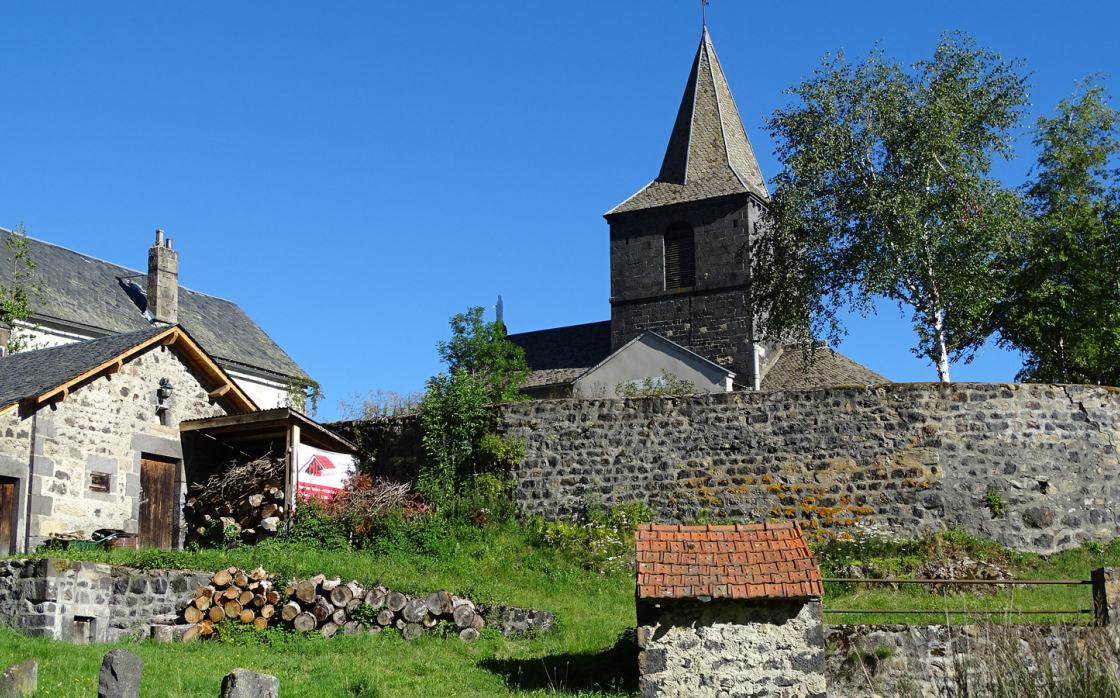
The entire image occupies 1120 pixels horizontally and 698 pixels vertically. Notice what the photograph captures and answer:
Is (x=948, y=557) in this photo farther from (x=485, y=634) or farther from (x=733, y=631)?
(x=733, y=631)

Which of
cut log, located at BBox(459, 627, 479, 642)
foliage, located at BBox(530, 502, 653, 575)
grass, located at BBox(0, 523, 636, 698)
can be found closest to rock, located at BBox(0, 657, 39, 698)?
grass, located at BBox(0, 523, 636, 698)

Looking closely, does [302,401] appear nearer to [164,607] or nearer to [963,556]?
[164,607]

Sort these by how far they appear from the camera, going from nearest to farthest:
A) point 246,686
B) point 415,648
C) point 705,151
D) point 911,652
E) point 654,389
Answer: point 246,686 → point 911,652 → point 415,648 → point 654,389 → point 705,151

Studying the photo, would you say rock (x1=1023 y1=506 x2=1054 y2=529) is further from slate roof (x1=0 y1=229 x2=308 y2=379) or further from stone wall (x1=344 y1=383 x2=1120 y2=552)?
slate roof (x1=0 y1=229 x2=308 y2=379)

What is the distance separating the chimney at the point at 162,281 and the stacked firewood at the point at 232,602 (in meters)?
18.8

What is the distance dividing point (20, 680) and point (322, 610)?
4403mm

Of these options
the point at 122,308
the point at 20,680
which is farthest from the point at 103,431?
the point at 122,308

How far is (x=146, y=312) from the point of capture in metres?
31.2

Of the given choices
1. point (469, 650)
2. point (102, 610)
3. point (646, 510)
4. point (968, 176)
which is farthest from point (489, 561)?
point (968, 176)

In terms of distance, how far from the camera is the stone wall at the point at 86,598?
42.0 feet

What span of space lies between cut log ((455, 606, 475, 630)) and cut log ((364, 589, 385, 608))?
954 mm

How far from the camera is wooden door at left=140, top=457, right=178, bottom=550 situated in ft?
58.6

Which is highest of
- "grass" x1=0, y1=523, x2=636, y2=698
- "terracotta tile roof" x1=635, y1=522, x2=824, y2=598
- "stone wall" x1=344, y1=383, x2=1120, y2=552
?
"stone wall" x1=344, y1=383, x2=1120, y2=552

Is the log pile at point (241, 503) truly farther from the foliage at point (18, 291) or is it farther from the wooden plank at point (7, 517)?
the foliage at point (18, 291)
